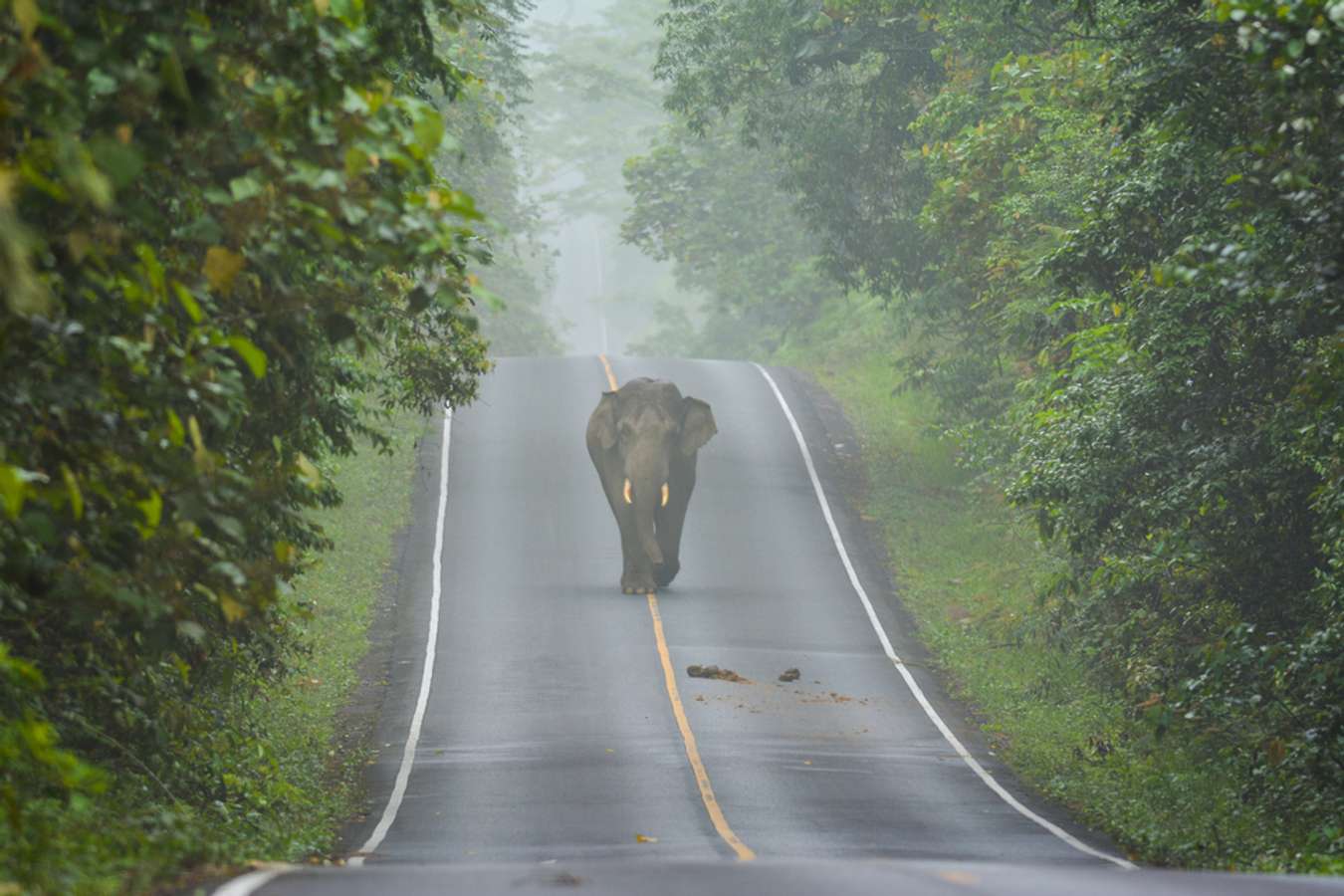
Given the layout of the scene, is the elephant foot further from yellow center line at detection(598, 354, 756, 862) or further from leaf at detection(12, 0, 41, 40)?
leaf at detection(12, 0, 41, 40)

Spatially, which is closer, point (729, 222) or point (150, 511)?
point (150, 511)

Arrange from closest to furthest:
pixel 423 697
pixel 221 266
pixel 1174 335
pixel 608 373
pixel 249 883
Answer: pixel 221 266 → pixel 249 883 → pixel 1174 335 → pixel 423 697 → pixel 608 373

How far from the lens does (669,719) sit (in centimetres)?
2097

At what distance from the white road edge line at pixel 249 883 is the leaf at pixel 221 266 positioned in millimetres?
2800

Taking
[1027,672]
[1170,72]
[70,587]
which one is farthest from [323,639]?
[70,587]

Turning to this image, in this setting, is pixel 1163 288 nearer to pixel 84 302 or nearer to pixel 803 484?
pixel 84 302

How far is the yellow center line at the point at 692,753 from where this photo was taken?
15.1 meters

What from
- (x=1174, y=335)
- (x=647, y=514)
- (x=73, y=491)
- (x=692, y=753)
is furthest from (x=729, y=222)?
(x=73, y=491)

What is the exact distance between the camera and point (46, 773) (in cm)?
985

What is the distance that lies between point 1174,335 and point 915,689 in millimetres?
7199

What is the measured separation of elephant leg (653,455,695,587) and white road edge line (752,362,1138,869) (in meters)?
3.05

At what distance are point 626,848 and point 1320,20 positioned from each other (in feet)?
25.4

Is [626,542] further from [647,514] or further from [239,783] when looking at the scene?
[239,783]

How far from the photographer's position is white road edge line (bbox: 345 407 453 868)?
15.8 m
